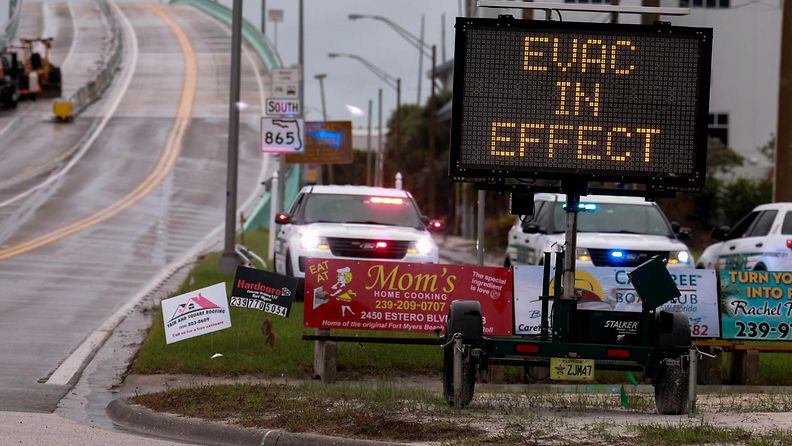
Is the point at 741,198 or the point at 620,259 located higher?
the point at 620,259

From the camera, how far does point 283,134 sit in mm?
25859

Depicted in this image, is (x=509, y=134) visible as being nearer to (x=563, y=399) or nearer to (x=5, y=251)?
(x=563, y=399)

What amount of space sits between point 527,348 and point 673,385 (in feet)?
3.92

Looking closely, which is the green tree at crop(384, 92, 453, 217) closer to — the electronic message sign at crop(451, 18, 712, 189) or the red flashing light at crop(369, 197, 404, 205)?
the red flashing light at crop(369, 197, 404, 205)

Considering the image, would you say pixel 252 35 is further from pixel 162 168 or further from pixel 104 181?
pixel 104 181

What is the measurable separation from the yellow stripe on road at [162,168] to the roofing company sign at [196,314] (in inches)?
506

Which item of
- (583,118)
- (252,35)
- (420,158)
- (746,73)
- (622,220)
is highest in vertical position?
(252,35)

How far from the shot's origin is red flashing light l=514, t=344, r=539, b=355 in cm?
1162

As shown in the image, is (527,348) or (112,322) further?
(112,322)

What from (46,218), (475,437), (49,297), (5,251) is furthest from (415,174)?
(475,437)

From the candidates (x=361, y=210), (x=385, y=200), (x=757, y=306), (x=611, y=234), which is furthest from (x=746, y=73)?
(x=757, y=306)

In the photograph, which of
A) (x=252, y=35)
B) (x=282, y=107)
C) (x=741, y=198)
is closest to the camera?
(x=282, y=107)

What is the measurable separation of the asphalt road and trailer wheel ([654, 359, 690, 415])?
203 inches

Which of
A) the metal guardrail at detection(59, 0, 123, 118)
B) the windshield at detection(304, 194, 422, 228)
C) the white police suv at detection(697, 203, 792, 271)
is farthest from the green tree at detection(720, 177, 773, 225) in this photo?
the metal guardrail at detection(59, 0, 123, 118)
